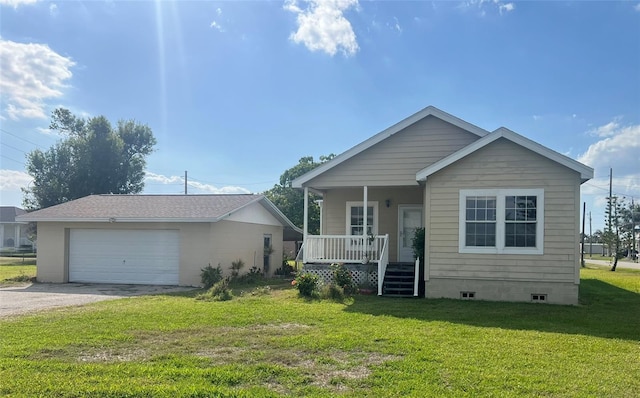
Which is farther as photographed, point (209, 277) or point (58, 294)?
point (209, 277)

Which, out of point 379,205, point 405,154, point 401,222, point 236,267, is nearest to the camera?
point 405,154

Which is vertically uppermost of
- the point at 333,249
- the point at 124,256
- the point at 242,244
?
the point at 333,249

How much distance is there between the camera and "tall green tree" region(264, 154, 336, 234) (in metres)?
35.2

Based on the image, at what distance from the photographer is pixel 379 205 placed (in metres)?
15.4

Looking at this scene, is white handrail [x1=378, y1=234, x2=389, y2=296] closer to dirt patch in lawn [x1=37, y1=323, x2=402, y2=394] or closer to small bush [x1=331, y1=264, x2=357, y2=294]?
small bush [x1=331, y1=264, x2=357, y2=294]

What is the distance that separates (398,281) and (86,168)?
29.2 meters

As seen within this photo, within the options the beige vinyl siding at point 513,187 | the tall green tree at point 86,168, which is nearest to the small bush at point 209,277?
Answer: the beige vinyl siding at point 513,187

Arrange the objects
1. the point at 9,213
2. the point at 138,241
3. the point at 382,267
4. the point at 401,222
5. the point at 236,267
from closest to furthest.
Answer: the point at 382,267, the point at 401,222, the point at 138,241, the point at 236,267, the point at 9,213

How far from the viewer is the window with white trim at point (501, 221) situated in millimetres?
10820

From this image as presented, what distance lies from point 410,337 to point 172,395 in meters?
3.85

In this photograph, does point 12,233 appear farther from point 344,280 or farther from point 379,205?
point 344,280

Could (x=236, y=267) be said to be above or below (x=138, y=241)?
below

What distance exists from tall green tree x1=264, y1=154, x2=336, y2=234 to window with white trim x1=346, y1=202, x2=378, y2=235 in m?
17.9

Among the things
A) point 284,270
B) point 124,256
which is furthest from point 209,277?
point 284,270
